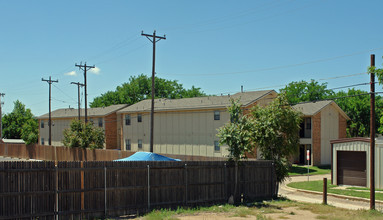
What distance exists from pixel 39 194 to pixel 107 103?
75047 mm

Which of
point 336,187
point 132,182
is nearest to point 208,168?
point 132,182

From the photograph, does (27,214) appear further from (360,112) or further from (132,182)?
(360,112)

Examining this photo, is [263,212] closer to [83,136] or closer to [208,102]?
[208,102]

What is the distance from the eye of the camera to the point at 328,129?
43531 millimetres

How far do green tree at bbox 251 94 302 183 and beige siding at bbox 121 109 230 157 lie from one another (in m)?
15.0

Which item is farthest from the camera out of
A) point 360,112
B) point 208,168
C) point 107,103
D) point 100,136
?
point 107,103

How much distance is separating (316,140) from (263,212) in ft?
90.6

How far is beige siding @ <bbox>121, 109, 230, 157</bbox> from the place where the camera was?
3872 centimetres

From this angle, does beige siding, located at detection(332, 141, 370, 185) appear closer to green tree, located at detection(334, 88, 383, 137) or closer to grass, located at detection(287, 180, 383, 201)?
grass, located at detection(287, 180, 383, 201)

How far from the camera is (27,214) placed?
13312 mm

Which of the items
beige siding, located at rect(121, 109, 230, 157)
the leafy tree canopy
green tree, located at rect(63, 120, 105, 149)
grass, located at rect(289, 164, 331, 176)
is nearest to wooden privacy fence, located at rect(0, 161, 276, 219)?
the leafy tree canopy

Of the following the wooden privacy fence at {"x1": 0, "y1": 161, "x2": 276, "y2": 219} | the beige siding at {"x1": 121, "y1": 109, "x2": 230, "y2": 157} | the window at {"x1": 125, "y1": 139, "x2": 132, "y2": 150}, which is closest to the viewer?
the wooden privacy fence at {"x1": 0, "y1": 161, "x2": 276, "y2": 219}

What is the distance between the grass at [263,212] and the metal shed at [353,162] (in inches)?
316

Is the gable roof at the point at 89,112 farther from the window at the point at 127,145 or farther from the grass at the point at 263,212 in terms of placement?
the grass at the point at 263,212
